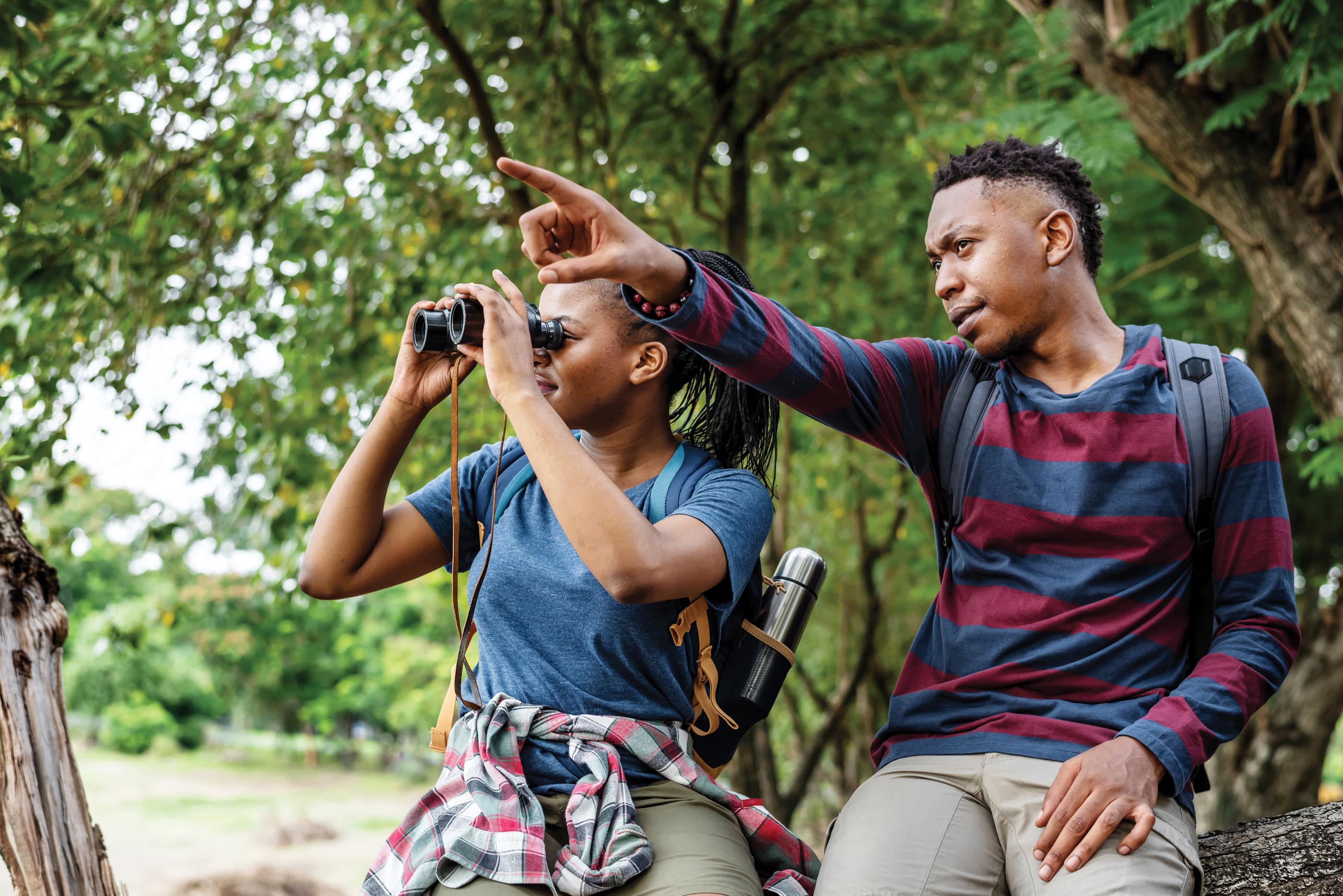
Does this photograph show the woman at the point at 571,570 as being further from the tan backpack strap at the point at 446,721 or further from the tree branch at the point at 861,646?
the tree branch at the point at 861,646

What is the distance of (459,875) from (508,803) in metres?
0.13

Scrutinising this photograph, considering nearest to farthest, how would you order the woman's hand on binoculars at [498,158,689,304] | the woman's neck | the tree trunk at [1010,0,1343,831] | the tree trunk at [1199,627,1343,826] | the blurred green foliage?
the woman's hand on binoculars at [498,158,689,304] < the woman's neck < the tree trunk at [1010,0,1343,831] < the tree trunk at [1199,627,1343,826] < the blurred green foliage

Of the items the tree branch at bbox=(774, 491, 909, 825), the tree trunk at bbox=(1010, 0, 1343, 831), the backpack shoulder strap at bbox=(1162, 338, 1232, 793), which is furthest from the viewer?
the tree branch at bbox=(774, 491, 909, 825)

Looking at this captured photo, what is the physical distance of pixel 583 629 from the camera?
1.85m

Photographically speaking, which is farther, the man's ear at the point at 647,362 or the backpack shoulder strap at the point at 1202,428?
the man's ear at the point at 647,362

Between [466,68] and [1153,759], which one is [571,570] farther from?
[466,68]

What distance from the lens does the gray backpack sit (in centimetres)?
184

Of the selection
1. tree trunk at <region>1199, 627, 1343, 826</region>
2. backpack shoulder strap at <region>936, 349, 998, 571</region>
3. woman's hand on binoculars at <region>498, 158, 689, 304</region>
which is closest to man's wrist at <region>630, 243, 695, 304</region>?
woman's hand on binoculars at <region>498, 158, 689, 304</region>

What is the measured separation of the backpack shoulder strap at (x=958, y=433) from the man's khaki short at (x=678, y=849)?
0.61m

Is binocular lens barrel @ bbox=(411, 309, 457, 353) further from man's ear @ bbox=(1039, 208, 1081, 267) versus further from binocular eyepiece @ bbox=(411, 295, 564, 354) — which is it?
man's ear @ bbox=(1039, 208, 1081, 267)

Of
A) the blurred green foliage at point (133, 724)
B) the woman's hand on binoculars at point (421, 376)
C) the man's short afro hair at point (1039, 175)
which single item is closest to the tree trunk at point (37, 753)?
the woman's hand on binoculars at point (421, 376)

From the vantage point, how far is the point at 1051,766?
1761mm

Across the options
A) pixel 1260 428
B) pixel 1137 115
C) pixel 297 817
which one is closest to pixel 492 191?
pixel 1137 115

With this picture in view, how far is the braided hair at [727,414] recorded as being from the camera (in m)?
2.22
